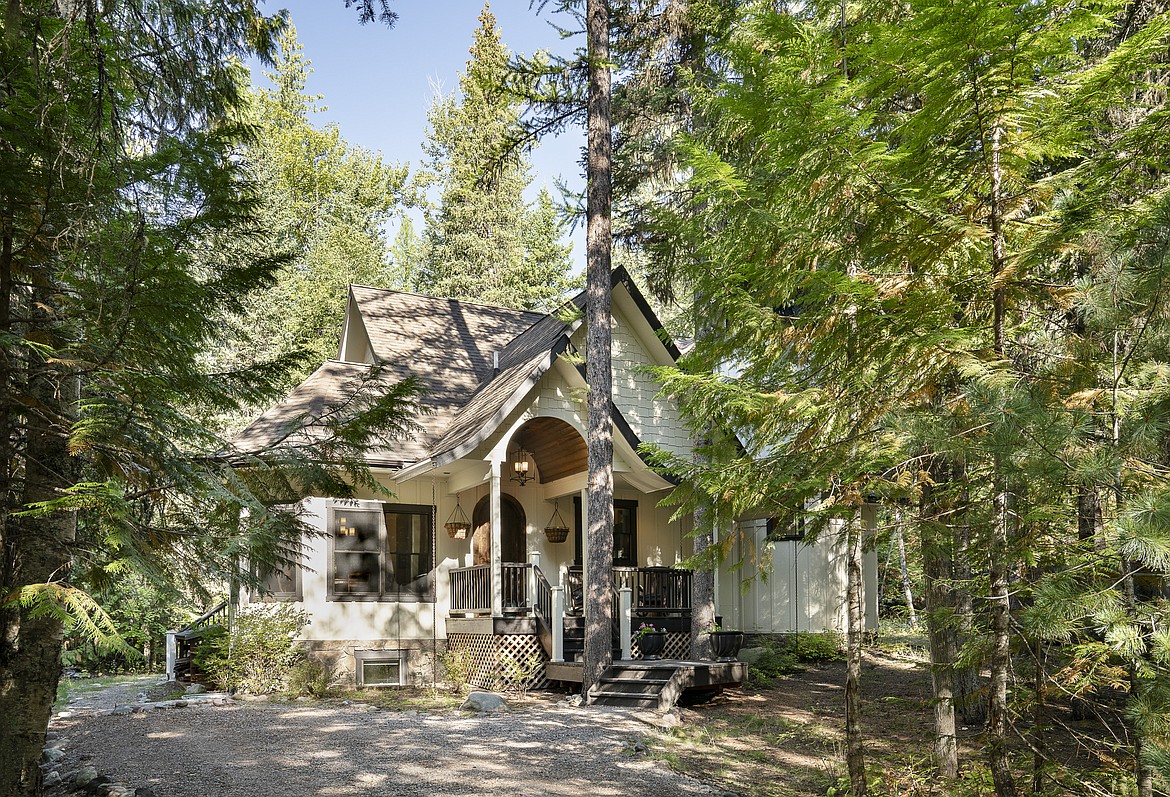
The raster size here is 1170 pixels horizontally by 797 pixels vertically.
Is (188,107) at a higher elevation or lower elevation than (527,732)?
higher

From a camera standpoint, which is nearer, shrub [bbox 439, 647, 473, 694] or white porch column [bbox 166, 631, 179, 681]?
shrub [bbox 439, 647, 473, 694]

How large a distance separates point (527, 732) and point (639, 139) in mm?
10981

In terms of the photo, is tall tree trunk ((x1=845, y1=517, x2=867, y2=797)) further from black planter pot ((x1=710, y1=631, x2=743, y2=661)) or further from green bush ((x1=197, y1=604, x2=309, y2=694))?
green bush ((x1=197, y1=604, x2=309, y2=694))

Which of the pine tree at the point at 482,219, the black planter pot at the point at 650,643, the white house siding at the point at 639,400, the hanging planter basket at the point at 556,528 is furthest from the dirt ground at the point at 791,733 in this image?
the pine tree at the point at 482,219

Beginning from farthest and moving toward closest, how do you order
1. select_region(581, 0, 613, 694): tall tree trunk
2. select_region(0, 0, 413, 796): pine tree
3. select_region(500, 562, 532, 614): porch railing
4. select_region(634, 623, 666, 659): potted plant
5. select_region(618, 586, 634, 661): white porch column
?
select_region(634, 623, 666, 659): potted plant, select_region(500, 562, 532, 614): porch railing, select_region(618, 586, 634, 661): white porch column, select_region(581, 0, 613, 694): tall tree trunk, select_region(0, 0, 413, 796): pine tree

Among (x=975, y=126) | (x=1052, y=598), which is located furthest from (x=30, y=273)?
(x=1052, y=598)

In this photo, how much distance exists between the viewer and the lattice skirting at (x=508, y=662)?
13.7 m

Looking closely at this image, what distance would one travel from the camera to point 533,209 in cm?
3628

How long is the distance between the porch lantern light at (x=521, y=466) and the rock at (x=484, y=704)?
4483mm

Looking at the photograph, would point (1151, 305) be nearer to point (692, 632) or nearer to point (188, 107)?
point (188, 107)

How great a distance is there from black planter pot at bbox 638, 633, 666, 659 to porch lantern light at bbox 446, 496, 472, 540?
3.59m

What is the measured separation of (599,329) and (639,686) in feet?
16.7

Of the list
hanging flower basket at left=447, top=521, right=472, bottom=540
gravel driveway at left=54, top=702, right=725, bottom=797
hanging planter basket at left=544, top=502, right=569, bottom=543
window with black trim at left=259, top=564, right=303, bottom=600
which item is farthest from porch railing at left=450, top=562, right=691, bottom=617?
gravel driveway at left=54, top=702, right=725, bottom=797

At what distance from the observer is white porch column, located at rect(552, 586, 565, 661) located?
1371 centimetres
